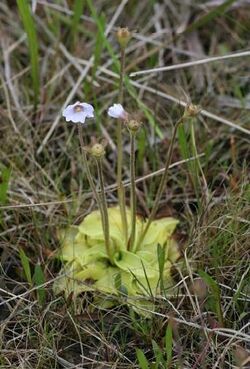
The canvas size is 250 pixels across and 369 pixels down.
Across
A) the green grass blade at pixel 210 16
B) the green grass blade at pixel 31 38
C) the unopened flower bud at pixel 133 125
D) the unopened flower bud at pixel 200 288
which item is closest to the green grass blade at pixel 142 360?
the unopened flower bud at pixel 200 288

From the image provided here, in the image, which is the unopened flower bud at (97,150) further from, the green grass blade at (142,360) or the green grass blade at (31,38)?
the green grass blade at (31,38)

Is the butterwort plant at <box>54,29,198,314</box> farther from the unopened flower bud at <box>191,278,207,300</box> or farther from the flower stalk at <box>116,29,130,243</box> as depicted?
the unopened flower bud at <box>191,278,207,300</box>

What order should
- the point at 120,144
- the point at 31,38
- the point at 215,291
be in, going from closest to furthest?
the point at 215,291
the point at 120,144
the point at 31,38

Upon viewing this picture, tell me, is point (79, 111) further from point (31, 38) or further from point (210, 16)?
point (210, 16)

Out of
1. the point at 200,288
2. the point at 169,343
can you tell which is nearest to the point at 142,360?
the point at 169,343

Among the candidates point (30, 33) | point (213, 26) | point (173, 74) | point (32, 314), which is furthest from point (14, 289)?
point (213, 26)

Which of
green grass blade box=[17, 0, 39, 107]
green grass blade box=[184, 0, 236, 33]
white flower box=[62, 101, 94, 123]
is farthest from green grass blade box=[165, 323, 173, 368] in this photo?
green grass blade box=[184, 0, 236, 33]
